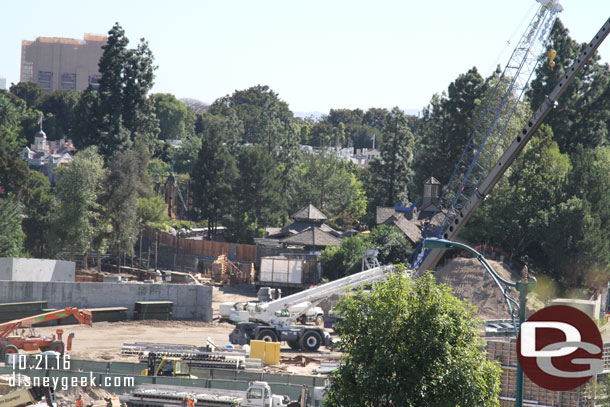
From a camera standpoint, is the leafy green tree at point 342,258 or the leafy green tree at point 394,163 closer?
the leafy green tree at point 342,258

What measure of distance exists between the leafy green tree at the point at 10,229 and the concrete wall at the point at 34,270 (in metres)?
8.42

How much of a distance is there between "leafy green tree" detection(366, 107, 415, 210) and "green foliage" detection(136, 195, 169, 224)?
91.5 ft

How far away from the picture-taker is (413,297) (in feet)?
59.1

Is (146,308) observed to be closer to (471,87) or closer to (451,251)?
(451,251)

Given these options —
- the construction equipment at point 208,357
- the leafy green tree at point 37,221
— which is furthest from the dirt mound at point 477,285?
the leafy green tree at point 37,221

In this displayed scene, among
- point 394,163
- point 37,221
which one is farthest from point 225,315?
point 394,163

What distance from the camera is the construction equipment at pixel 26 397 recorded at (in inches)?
1036

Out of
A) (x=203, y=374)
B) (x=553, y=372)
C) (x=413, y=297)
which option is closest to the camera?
(x=553, y=372)

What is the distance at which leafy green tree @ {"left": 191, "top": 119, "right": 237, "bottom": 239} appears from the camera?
92.9 metres

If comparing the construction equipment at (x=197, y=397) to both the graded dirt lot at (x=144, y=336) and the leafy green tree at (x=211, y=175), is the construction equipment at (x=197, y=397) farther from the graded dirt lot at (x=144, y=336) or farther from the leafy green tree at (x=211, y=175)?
the leafy green tree at (x=211, y=175)

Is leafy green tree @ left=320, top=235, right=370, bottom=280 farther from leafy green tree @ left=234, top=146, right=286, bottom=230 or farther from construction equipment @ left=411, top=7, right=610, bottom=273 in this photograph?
leafy green tree @ left=234, top=146, right=286, bottom=230

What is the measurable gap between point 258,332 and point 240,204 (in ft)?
155

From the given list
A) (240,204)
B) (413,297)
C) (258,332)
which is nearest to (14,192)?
(240,204)

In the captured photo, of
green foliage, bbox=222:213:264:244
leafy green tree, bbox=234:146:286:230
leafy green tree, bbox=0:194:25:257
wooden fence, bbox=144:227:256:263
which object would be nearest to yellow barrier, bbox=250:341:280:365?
leafy green tree, bbox=0:194:25:257
